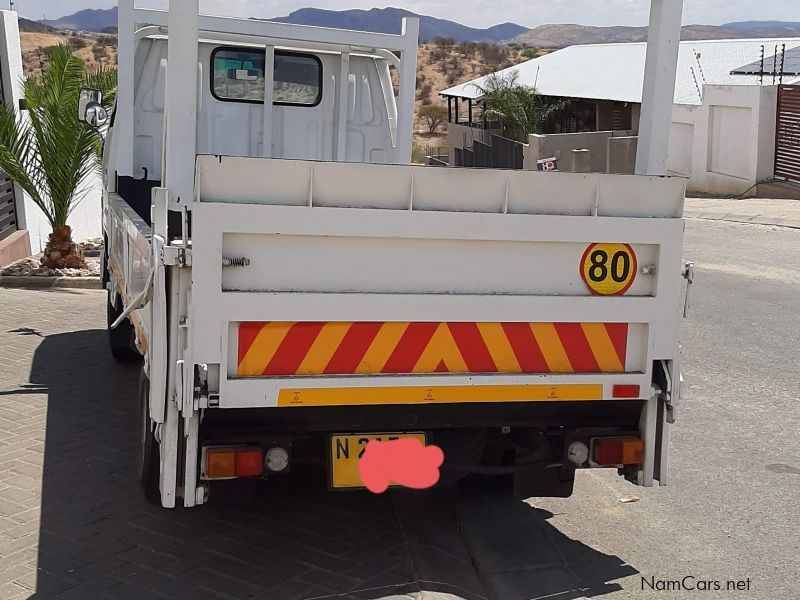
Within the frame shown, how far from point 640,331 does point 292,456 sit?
166cm

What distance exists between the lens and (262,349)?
460 cm

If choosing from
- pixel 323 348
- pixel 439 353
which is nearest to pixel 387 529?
pixel 439 353

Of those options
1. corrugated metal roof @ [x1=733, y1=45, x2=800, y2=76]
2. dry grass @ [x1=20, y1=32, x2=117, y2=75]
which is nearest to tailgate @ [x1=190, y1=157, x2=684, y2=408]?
corrugated metal roof @ [x1=733, y1=45, x2=800, y2=76]

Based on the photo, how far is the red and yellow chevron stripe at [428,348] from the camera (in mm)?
4609

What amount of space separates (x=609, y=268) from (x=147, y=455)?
242 centimetres

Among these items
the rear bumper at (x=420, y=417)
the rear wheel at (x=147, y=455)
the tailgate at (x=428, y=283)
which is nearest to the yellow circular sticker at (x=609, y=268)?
the tailgate at (x=428, y=283)

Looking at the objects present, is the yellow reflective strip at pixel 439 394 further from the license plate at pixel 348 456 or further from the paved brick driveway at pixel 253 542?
the paved brick driveway at pixel 253 542

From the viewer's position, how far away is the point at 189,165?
4.88 meters

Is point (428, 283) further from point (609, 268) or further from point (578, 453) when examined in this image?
point (578, 453)

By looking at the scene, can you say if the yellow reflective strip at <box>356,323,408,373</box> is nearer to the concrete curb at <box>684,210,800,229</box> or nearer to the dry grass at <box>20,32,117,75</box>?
the concrete curb at <box>684,210,800,229</box>

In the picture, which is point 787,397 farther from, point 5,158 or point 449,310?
point 5,158

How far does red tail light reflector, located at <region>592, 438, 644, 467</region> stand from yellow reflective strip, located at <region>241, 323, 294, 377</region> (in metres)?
1.60

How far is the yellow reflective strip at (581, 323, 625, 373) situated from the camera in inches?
196

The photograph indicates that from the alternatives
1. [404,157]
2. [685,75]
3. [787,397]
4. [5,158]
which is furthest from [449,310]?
[685,75]
